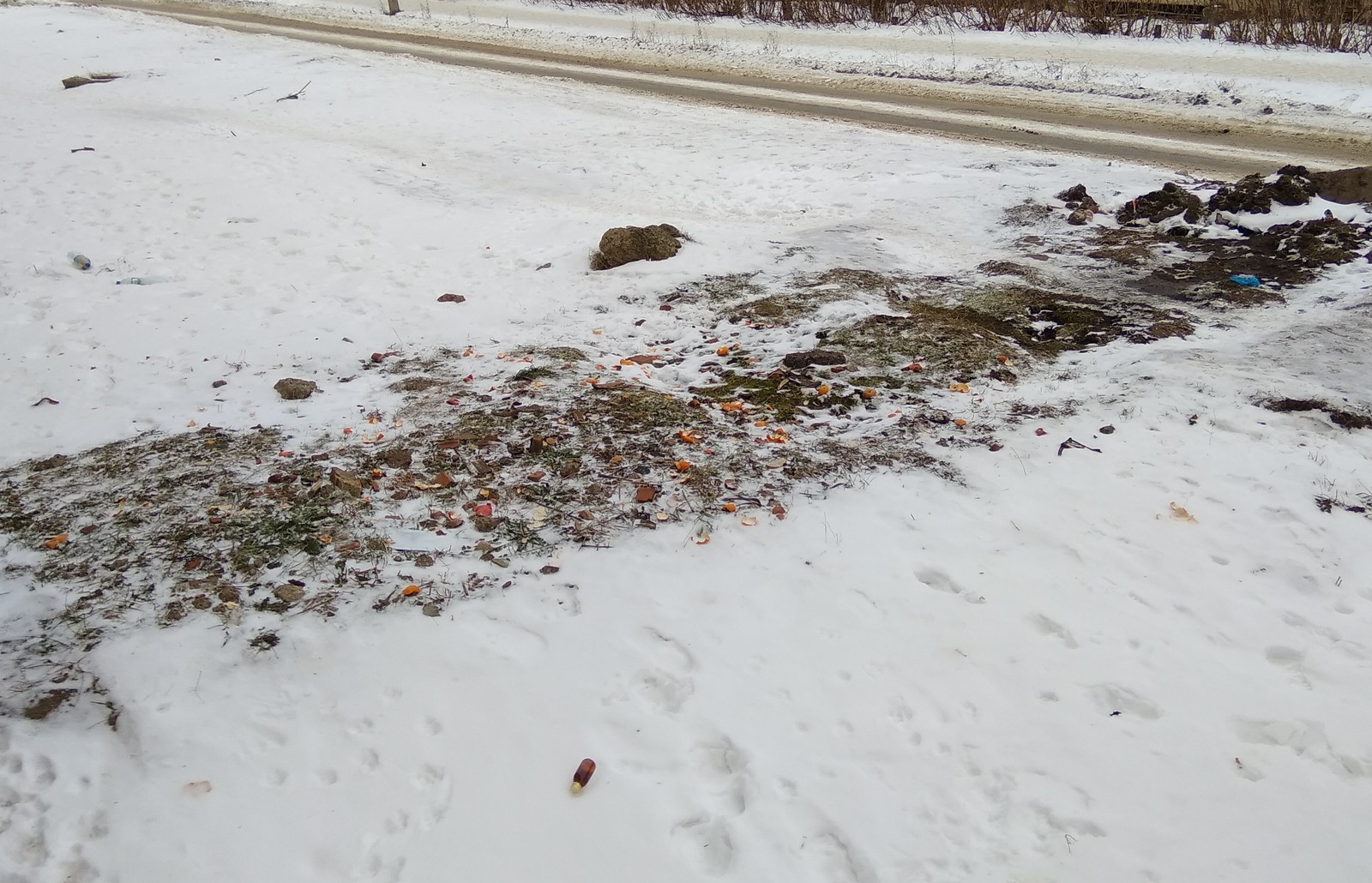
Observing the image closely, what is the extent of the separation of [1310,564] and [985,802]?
240 centimetres

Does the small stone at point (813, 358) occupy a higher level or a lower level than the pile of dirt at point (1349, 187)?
lower

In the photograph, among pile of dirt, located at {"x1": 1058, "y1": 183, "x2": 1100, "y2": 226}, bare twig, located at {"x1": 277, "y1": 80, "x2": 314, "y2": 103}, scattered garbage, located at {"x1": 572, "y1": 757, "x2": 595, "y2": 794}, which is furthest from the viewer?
bare twig, located at {"x1": 277, "y1": 80, "x2": 314, "y2": 103}

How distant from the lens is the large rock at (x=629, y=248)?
8688mm

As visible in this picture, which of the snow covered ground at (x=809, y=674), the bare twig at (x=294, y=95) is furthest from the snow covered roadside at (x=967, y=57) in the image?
the snow covered ground at (x=809, y=674)

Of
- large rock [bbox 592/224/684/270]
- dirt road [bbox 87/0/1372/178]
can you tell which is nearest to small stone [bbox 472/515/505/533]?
large rock [bbox 592/224/684/270]

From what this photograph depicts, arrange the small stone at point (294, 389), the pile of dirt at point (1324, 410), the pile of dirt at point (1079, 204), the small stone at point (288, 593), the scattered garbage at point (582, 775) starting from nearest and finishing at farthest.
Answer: the scattered garbage at point (582, 775) < the small stone at point (288, 593) < the pile of dirt at point (1324, 410) < the small stone at point (294, 389) < the pile of dirt at point (1079, 204)

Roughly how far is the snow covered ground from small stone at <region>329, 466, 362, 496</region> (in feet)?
3.48

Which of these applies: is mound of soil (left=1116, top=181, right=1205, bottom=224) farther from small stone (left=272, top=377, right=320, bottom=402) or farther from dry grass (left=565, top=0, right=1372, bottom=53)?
dry grass (left=565, top=0, right=1372, bottom=53)

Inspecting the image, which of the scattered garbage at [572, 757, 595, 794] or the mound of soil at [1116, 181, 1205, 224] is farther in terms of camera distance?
the mound of soil at [1116, 181, 1205, 224]

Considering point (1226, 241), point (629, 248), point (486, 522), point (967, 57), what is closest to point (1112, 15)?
point (967, 57)

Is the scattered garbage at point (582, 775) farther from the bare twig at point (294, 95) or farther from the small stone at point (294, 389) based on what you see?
the bare twig at point (294, 95)

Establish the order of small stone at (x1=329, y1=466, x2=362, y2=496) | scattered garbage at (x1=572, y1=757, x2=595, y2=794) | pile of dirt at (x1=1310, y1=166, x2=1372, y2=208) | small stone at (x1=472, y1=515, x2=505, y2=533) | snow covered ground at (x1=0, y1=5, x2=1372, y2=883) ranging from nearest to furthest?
snow covered ground at (x1=0, y1=5, x2=1372, y2=883), scattered garbage at (x1=572, y1=757, x2=595, y2=794), small stone at (x1=472, y1=515, x2=505, y2=533), small stone at (x1=329, y1=466, x2=362, y2=496), pile of dirt at (x1=1310, y1=166, x2=1372, y2=208)

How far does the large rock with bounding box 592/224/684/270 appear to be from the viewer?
869 centimetres

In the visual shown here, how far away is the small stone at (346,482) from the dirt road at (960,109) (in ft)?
35.4
